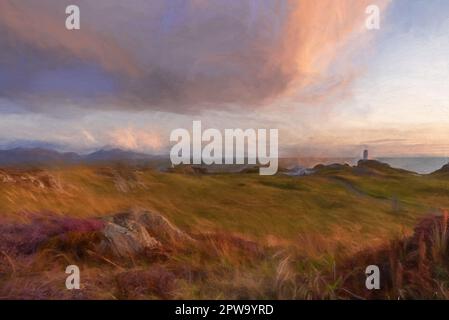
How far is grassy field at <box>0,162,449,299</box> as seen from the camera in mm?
3969

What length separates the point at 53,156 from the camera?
13.9ft

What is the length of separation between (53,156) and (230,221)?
1992 mm

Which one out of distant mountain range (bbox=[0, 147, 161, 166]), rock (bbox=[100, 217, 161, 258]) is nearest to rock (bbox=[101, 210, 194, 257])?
rock (bbox=[100, 217, 161, 258])

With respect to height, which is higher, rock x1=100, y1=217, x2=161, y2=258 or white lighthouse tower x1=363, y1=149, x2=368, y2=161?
white lighthouse tower x1=363, y1=149, x2=368, y2=161

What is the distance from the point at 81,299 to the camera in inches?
154

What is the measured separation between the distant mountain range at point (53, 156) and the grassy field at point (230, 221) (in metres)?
0.09

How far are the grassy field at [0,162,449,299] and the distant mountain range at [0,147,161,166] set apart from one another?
94 mm

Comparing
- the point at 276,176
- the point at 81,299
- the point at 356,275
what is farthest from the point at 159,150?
the point at 356,275

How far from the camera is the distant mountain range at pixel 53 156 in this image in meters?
4.23

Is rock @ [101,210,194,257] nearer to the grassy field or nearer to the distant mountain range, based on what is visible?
the grassy field

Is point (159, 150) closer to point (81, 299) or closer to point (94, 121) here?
point (94, 121)

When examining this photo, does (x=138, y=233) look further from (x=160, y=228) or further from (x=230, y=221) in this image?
(x=230, y=221)

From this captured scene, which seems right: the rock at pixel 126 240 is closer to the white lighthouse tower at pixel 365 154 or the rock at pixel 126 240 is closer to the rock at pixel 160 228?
the rock at pixel 160 228

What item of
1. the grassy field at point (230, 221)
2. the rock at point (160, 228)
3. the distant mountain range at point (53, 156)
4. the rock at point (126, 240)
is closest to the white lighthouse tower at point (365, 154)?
the grassy field at point (230, 221)
